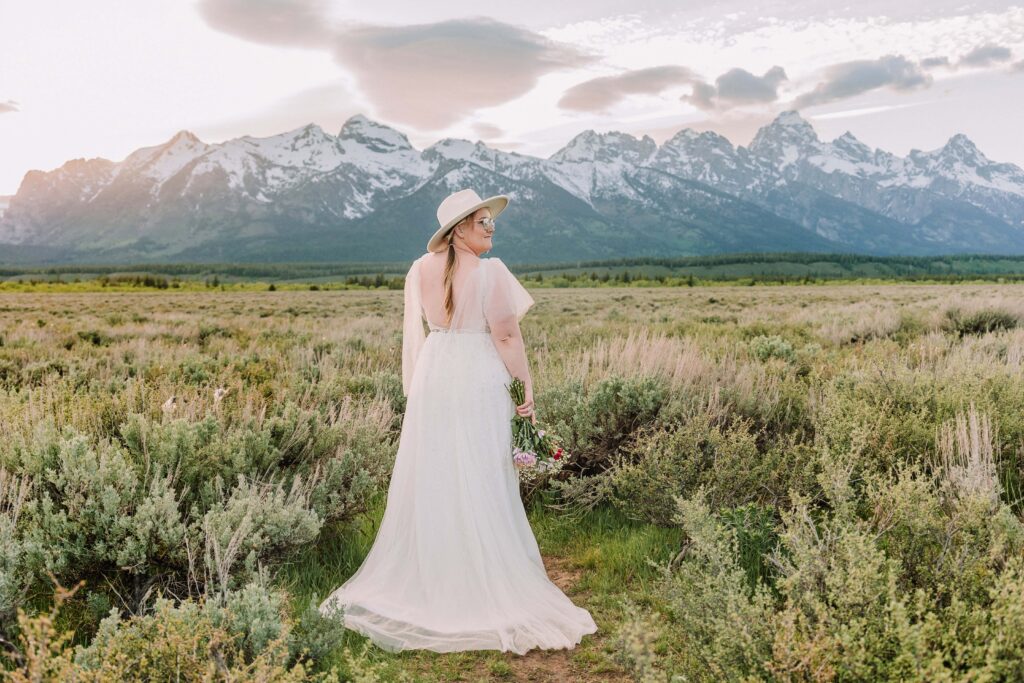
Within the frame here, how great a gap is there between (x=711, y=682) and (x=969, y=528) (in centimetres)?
158

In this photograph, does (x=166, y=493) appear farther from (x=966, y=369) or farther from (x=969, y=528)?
(x=966, y=369)

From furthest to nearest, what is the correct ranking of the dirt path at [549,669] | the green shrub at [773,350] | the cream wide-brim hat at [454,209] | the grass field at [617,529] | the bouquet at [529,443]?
the green shrub at [773,350], the bouquet at [529,443], the cream wide-brim hat at [454,209], the dirt path at [549,669], the grass field at [617,529]

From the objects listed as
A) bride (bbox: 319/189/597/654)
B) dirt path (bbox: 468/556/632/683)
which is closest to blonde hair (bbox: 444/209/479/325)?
bride (bbox: 319/189/597/654)

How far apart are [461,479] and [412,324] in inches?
45.5

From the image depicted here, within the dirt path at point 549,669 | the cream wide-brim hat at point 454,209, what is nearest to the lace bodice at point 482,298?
the cream wide-brim hat at point 454,209

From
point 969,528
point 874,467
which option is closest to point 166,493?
point 969,528

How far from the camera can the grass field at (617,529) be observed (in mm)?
2762

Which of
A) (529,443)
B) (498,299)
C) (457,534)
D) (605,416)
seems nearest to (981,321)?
(605,416)

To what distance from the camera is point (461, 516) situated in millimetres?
4570

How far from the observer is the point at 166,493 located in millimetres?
4113

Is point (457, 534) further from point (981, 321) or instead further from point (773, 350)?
point (981, 321)

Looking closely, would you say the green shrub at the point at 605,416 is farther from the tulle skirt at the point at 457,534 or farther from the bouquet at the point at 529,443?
the tulle skirt at the point at 457,534

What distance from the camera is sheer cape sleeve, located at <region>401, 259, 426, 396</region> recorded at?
4.81 meters

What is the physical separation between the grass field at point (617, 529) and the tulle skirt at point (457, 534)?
0.73ft
